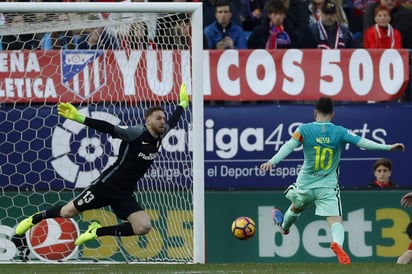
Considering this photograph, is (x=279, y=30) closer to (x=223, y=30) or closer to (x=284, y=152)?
(x=223, y=30)

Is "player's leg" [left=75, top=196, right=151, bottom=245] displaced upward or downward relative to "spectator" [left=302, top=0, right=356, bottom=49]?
downward

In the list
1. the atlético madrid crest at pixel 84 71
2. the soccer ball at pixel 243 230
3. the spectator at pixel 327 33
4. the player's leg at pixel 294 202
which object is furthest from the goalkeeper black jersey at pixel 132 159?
the spectator at pixel 327 33

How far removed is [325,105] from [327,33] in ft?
11.8

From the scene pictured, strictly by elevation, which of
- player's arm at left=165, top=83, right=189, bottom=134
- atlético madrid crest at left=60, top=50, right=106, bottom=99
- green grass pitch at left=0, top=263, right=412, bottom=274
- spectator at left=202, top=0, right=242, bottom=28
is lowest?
green grass pitch at left=0, top=263, right=412, bottom=274

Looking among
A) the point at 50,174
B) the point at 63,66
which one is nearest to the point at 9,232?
the point at 50,174

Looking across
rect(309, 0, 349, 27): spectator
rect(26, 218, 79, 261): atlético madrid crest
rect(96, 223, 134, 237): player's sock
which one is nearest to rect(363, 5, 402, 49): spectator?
rect(309, 0, 349, 27): spectator

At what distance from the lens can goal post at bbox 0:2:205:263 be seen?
1396 cm

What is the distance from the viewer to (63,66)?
557 inches

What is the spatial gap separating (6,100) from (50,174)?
41.2 inches

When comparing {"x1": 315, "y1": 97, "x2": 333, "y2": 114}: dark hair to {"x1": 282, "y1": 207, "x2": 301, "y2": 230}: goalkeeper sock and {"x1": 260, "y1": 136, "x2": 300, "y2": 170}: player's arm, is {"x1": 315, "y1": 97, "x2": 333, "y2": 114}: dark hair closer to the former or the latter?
{"x1": 260, "y1": 136, "x2": 300, "y2": 170}: player's arm

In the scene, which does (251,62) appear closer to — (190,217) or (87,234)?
(190,217)

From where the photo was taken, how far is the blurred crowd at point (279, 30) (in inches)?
549

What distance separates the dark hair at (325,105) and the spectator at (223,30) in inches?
130

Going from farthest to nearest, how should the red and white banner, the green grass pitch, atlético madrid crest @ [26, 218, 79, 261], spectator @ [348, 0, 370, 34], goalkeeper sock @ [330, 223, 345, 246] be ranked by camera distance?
spectator @ [348, 0, 370, 34]
atlético madrid crest @ [26, 218, 79, 261]
the red and white banner
goalkeeper sock @ [330, 223, 345, 246]
the green grass pitch
